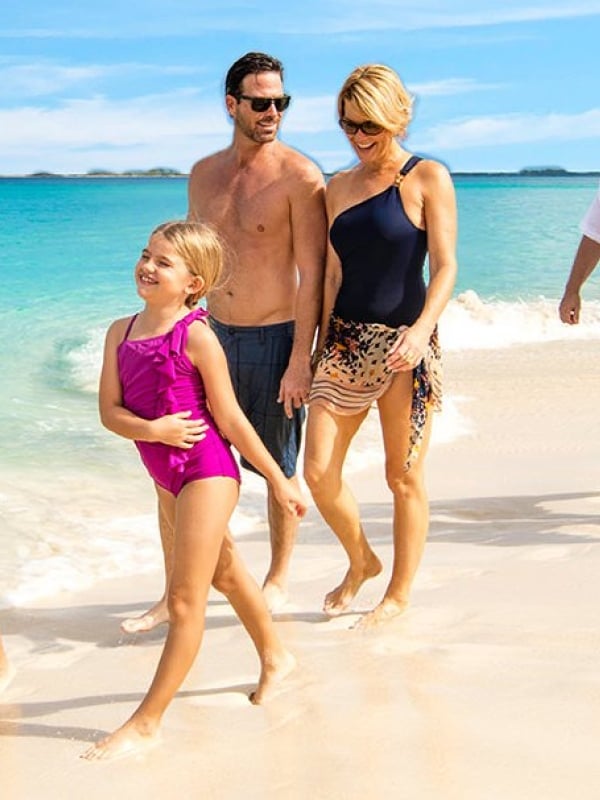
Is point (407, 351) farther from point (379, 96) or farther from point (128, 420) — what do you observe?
point (128, 420)

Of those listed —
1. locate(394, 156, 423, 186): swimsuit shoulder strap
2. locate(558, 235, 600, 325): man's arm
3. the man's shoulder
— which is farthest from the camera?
locate(558, 235, 600, 325): man's arm

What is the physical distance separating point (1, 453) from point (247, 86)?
15.6ft

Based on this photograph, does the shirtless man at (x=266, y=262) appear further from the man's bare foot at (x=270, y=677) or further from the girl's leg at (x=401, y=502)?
the man's bare foot at (x=270, y=677)

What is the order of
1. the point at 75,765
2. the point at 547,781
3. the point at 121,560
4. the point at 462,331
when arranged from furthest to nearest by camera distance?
the point at 462,331 → the point at 121,560 → the point at 75,765 → the point at 547,781

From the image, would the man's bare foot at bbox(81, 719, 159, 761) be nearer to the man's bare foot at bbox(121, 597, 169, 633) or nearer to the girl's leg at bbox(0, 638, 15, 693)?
the girl's leg at bbox(0, 638, 15, 693)

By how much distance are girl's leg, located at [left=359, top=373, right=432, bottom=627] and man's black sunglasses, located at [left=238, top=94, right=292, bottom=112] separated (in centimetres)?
114

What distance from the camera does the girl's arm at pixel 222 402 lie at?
3.78 metres

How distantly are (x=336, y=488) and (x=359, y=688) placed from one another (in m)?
0.86

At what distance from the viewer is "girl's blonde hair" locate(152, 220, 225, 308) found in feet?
12.6

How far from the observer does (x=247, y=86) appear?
4.79 m

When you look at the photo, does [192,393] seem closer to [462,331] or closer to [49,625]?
[49,625]

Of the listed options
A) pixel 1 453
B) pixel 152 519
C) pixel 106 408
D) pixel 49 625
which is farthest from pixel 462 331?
pixel 106 408

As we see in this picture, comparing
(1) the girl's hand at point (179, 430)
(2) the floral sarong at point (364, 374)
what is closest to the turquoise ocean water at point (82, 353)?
(2) the floral sarong at point (364, 374)

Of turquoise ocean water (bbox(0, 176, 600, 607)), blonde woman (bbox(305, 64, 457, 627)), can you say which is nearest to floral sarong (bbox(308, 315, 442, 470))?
blonde woman (bbox(305, 64, 457, 627))
